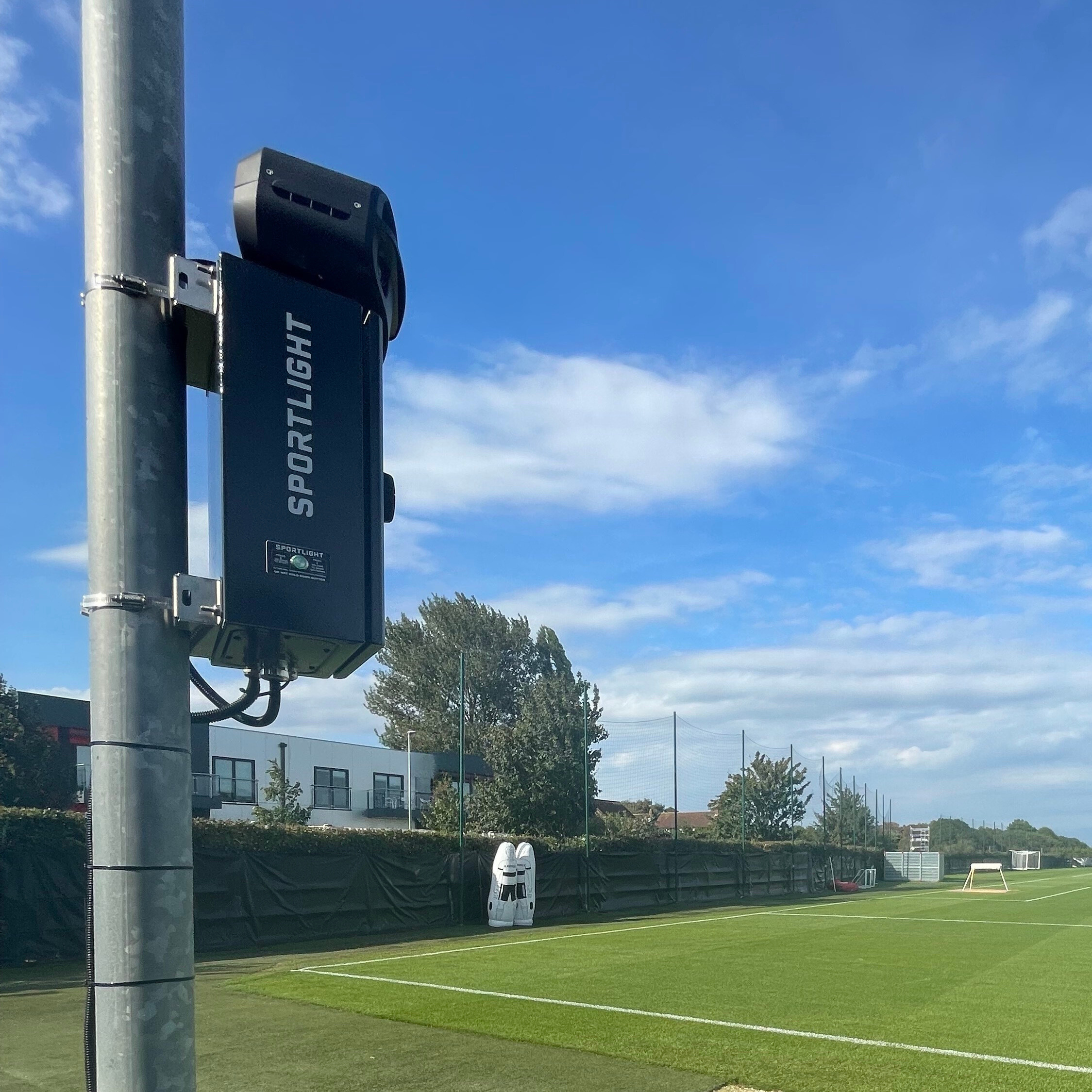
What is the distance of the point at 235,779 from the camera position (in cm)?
3888

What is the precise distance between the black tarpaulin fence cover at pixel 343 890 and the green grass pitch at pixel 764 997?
1.96m

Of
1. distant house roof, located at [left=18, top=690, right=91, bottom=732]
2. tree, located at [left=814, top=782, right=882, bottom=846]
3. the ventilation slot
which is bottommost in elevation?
tree, located at [left=814, top=782, right=882, bottom=846]

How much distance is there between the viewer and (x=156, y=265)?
6.00 feet

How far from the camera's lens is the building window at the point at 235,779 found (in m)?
38.2

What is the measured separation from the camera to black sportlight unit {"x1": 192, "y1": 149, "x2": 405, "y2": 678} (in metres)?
1.88

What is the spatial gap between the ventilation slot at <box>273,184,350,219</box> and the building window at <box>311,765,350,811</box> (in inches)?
1661

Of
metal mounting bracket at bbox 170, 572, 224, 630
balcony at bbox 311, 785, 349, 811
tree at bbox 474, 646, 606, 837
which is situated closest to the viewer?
metal mounting bracket at bbox 170, 572, 224, 630

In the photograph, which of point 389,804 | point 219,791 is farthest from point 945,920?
point 389,804

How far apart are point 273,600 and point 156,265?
590mm

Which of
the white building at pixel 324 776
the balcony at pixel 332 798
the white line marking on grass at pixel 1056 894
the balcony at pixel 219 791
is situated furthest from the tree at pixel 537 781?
the white line marking on grass at pixel 1056 894

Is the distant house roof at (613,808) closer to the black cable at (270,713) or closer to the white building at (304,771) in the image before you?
the white building at (304,771)

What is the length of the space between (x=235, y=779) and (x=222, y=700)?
3901cm

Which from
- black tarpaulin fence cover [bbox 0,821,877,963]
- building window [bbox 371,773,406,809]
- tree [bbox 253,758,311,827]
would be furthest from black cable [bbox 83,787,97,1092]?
building window [bbox 371,773,406,809]

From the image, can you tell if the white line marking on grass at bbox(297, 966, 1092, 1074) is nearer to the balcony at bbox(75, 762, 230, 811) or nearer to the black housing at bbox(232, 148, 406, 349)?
the black housing at bbox(232, 148, 406, 349)
